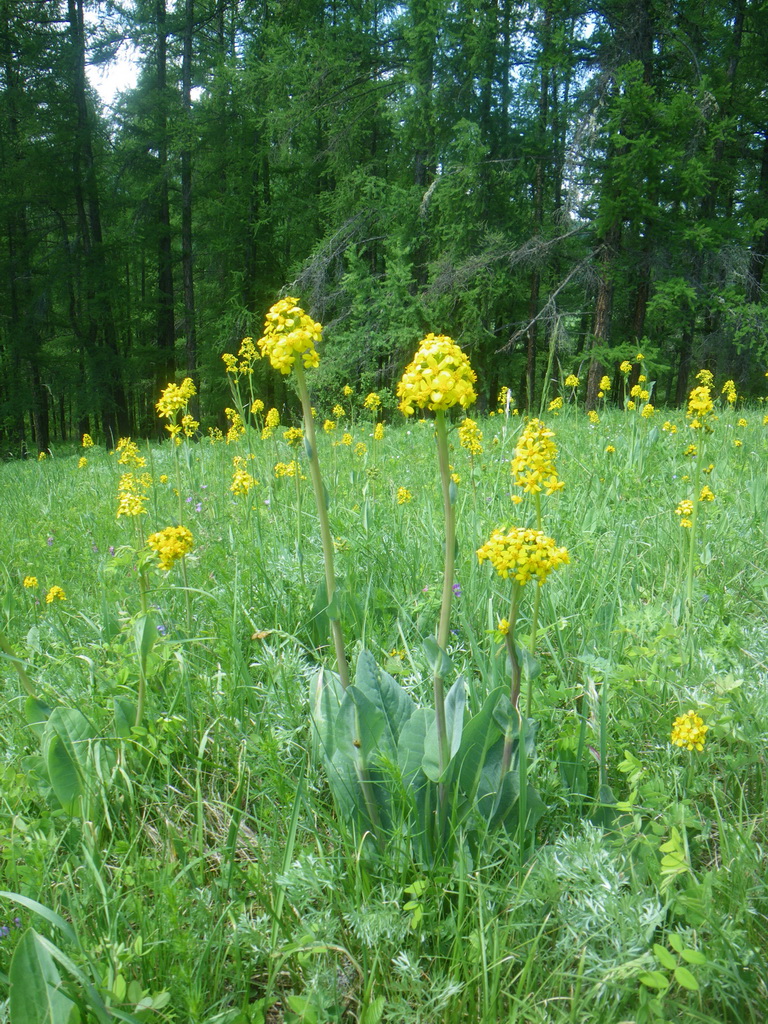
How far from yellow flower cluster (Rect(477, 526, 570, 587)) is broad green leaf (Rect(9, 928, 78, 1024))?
2.96ft

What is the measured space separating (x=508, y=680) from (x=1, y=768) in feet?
3.87

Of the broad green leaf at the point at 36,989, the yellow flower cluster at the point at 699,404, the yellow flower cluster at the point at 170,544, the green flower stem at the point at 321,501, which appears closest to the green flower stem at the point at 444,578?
the green flower stem at the point at 321,501

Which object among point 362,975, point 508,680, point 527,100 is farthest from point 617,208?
point 362,975

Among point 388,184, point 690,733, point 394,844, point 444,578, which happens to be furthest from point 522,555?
point 388,184

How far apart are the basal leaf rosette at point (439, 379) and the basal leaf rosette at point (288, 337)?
18 cm

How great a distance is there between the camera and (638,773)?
1.17 meters

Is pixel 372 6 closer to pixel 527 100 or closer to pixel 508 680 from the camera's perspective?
pixel 527 100

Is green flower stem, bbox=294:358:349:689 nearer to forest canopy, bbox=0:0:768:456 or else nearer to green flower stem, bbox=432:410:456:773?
green flower stem, bbox=432:410:456:773

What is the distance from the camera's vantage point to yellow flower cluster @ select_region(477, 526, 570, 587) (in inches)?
43.2

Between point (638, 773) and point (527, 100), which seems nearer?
point (638, 773)

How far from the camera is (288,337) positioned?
1.15 metres

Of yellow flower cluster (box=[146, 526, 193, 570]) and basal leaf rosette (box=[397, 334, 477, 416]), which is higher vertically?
basal leaf rosette (box=[397, 334, 477, 416])

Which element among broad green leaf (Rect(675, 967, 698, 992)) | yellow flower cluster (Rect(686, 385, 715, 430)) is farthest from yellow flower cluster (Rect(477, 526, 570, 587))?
yellow flower cluster (Rect(686, 385, 715, 430))

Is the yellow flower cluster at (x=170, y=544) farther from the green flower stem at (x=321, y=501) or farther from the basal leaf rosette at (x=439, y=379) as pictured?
the basal leaf rosette at (x=439, y=379)
